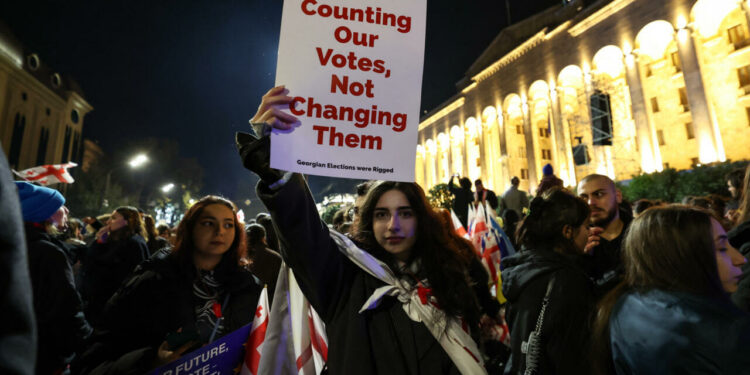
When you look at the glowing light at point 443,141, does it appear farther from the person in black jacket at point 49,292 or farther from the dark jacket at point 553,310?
the person in black jacket at point 49,292

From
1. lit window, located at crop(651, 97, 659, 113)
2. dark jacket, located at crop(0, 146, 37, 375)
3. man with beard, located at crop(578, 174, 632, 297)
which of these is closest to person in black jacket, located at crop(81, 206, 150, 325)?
dark jacket, located at crop(0, 146, 37, 375)

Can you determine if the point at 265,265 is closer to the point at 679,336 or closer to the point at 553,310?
the point at 553,310

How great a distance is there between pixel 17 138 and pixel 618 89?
52.5 meters

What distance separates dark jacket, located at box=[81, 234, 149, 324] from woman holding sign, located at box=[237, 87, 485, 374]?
12.0ft

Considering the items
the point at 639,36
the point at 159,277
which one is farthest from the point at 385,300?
Result: the point at 639,36

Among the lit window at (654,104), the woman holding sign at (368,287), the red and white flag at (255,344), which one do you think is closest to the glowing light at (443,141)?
the lit window at (654,104)

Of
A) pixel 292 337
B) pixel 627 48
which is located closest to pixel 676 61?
pixel 627 48

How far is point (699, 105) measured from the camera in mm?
19562

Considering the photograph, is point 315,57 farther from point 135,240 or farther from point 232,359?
point 135,240

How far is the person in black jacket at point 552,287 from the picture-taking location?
6.91ft

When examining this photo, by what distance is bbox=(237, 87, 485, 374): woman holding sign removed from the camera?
1.45 meters

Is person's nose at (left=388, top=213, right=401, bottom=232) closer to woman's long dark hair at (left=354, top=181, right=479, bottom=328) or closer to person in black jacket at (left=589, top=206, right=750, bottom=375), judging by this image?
woman's long dark hair at (left=354, top=181, right=479, bottom=328)

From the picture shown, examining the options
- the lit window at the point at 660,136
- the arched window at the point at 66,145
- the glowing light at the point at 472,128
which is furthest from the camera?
the arched window at the point at 66,145

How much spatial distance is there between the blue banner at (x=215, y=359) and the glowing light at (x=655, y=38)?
2814cm
